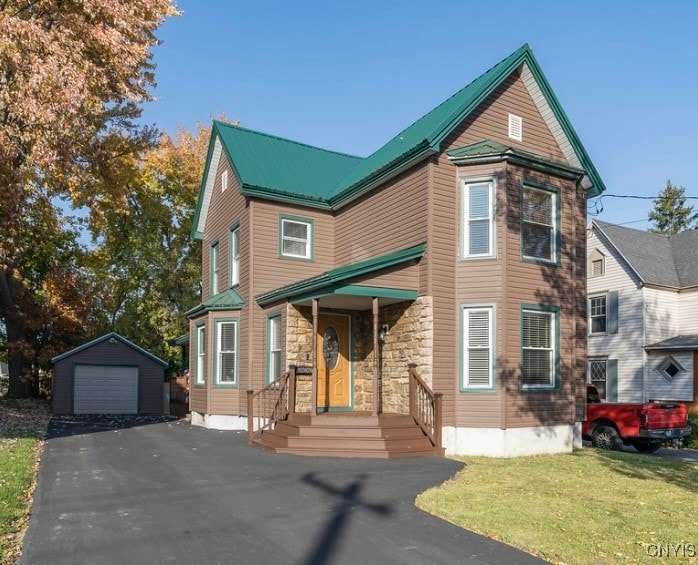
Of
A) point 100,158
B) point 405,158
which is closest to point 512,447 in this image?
point 405,158

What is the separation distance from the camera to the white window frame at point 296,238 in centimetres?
1720

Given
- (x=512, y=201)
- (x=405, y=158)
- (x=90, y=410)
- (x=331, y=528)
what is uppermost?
(x=405, y=158)

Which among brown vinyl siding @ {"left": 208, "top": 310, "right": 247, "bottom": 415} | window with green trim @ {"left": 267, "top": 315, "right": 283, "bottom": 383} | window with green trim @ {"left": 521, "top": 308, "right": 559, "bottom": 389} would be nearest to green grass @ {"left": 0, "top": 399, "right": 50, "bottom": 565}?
brown vinyl siding @ {"left": 208, "top": 310, "right": 247, "bottom": 415}

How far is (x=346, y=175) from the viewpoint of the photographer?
19422mm

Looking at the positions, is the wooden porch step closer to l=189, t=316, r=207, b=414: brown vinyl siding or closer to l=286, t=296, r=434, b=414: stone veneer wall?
l=286, t=296, r=434, b=414: stone veneer wall

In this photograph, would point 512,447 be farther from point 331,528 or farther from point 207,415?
point 207,415

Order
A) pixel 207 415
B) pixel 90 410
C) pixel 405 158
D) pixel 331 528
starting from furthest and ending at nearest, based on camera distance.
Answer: pixel 90 410 < pixel 207 415 < pixel 405 158 < pixel 331 528

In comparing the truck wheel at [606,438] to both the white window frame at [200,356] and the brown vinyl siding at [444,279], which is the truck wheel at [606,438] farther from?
the white window frame at [200,356]

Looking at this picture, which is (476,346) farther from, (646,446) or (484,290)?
(646,446)

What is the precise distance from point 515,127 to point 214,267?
10405 millimetres

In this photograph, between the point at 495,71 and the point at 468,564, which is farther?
the point at 495,71

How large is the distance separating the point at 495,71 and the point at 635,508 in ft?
32.8

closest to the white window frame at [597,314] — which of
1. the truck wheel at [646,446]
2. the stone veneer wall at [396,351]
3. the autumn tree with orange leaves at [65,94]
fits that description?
the truck wheel at [646,446]

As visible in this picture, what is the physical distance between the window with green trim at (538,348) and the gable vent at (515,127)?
167 inches
